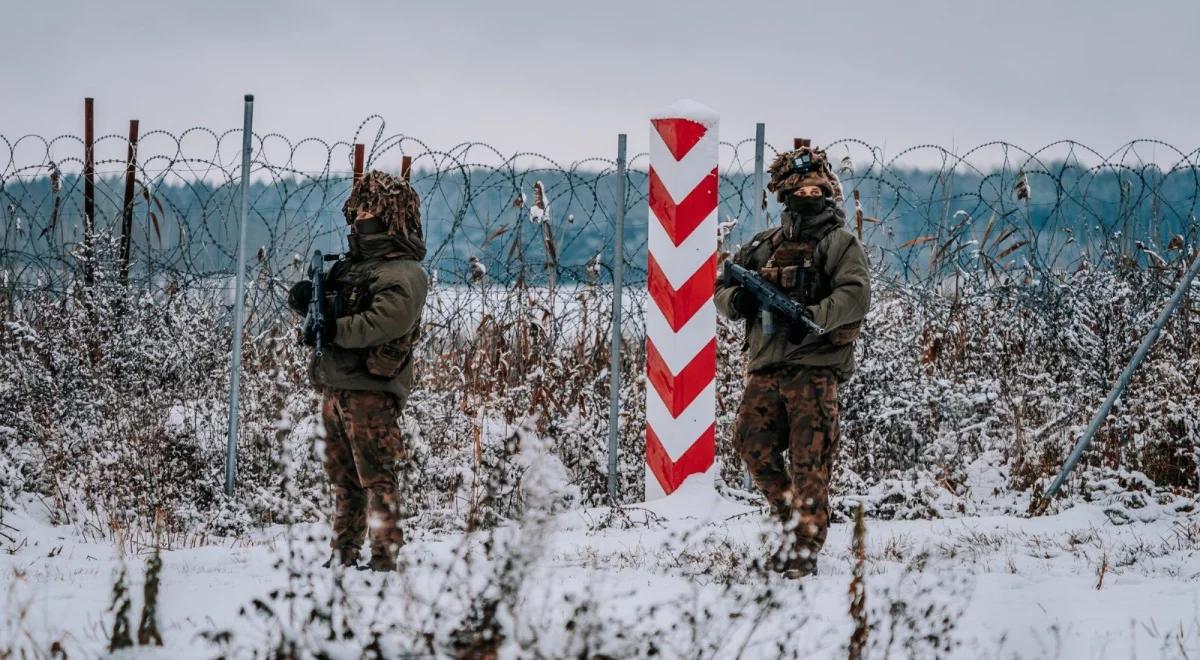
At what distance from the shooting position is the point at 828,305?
4582 mm

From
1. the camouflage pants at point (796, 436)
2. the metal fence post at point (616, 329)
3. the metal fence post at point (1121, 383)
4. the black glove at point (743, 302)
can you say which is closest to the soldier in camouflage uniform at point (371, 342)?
the black glove at point (743, 302)

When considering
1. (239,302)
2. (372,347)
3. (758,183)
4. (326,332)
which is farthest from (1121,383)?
(239,302)

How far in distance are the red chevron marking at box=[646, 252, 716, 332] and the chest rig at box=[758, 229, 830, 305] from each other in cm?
119

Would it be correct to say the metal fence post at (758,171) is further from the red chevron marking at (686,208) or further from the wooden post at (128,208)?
the wooden post at (128,208)

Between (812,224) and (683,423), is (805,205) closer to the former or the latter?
(812,224)

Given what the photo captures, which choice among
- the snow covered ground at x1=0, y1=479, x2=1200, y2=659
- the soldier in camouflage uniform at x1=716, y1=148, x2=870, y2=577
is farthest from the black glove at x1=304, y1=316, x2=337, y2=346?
the soldier in camouflage uniform at x1=716, y1=148, x2=870, y2=577

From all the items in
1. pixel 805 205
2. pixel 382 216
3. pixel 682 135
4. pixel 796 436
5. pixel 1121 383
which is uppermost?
pixel 682 135

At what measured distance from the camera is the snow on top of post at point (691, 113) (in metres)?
6.02

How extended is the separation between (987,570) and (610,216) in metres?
2.97

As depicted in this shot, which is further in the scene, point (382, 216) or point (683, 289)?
point (683, 289)

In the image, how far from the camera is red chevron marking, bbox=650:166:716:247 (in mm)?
6023

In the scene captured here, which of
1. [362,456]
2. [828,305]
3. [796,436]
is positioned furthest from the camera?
[796,436]

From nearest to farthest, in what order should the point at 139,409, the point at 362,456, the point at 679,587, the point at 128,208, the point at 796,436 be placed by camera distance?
the point at 679,587 → the point at 362,456 → the point at 796,436 → the point at 139,409 → the point at 128,208

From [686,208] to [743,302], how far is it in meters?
1.32
